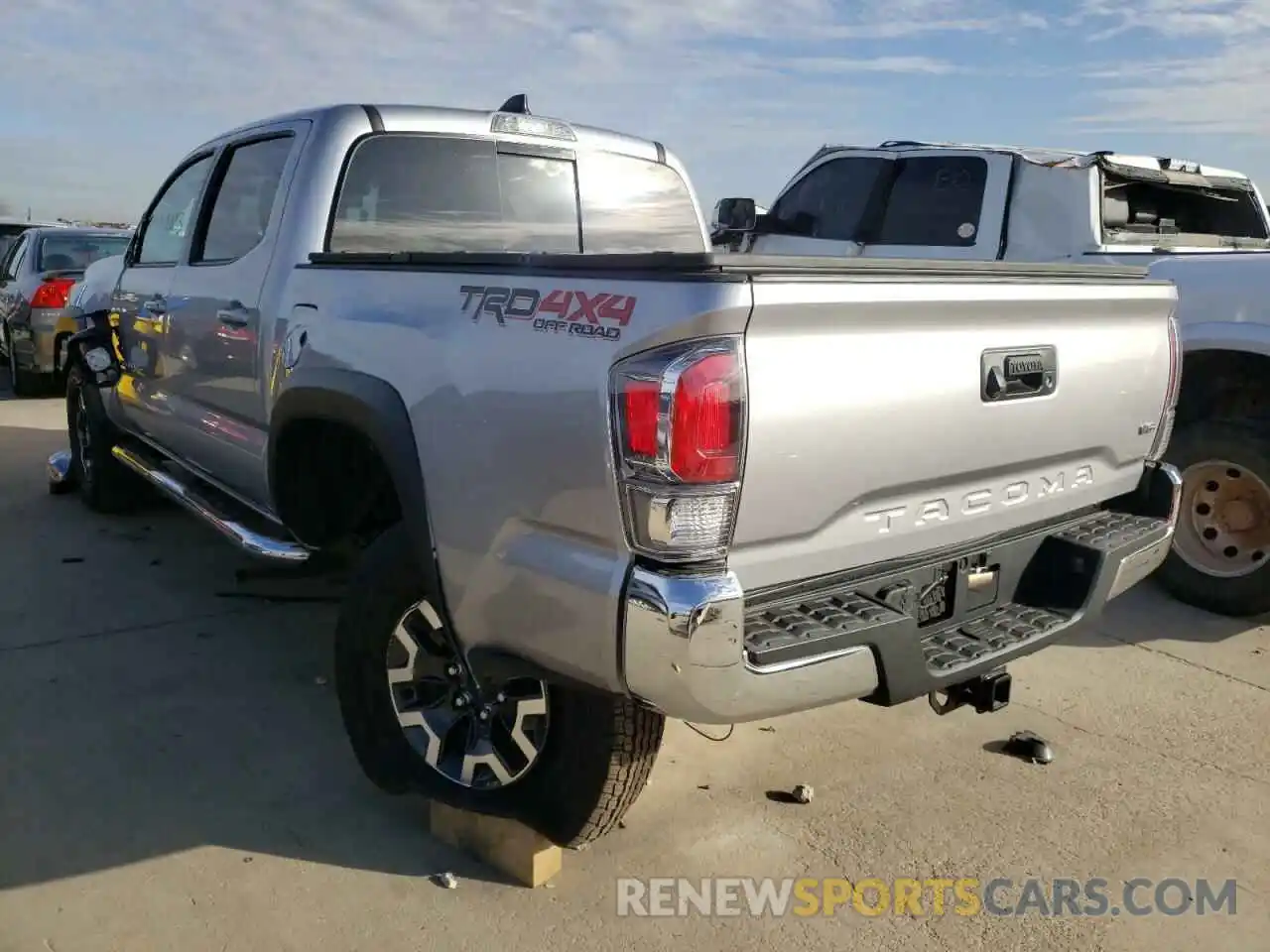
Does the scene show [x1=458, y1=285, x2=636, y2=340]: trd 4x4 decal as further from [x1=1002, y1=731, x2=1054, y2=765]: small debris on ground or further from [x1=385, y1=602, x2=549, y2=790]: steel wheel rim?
[x1=1002, y1=731, x2=1054, y2=765]: small debris on ground

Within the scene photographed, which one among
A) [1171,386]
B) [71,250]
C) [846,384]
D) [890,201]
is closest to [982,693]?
[846,384]

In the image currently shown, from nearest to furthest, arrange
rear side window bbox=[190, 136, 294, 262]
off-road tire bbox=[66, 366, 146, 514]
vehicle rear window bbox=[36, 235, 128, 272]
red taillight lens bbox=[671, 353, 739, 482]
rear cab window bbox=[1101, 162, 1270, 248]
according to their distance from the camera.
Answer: red taillight lens bbox=[671, 353, 739, 482]
rear side window bbox=[190, 136, 294, 262]
rear cab window bbox=[1101, 162, 1270, 248]
off-road tire bbox=[66, 366, 146, 514]
vehicle rear window bbox=[36, 235, 128, 272]

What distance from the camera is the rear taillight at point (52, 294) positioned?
10906 millimetres

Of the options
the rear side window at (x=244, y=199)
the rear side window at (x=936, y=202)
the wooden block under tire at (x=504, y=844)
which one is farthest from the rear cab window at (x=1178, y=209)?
the wooden block under tire at (x=504, y=844)

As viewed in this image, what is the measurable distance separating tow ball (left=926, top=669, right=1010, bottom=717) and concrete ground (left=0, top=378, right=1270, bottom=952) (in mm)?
437

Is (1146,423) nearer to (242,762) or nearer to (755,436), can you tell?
(755,436)

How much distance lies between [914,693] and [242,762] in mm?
2161

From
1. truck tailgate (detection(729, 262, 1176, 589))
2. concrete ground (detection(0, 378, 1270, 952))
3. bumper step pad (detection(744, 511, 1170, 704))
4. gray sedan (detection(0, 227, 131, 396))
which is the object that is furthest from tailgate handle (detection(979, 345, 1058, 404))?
gray sedan (detection(0, 227, 131, 396))

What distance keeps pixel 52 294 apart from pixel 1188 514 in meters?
10.3

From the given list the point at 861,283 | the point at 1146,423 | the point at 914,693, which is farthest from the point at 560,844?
the point at 1146,423

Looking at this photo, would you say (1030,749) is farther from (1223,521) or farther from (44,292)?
(44,292)

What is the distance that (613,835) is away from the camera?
315 cm

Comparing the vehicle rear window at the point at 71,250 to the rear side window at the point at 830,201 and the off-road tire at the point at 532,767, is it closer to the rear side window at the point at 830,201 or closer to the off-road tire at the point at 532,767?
the rear side window at the point at 830,201

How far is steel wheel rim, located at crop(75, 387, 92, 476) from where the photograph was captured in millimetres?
6559
